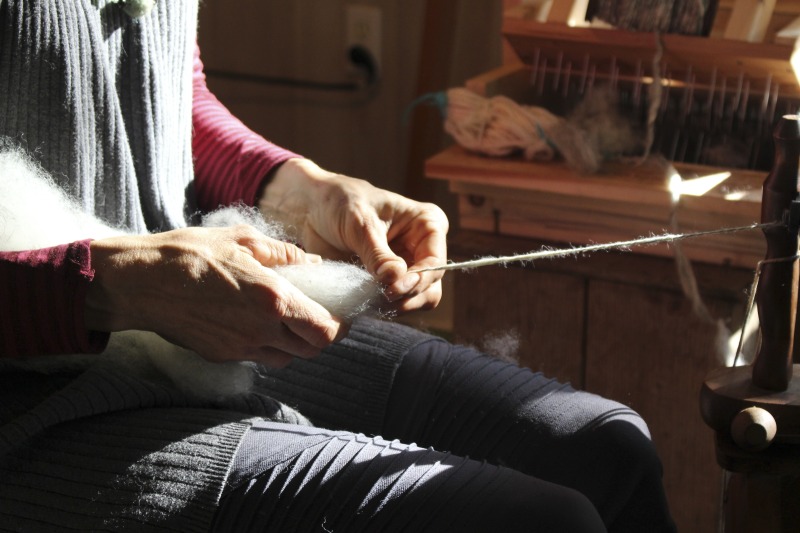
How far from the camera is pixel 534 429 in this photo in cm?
95

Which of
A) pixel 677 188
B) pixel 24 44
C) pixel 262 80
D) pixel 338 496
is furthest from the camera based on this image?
pixel 262 80

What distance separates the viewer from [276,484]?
80 centimetres

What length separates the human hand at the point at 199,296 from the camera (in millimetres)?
822

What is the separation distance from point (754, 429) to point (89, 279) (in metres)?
0.58

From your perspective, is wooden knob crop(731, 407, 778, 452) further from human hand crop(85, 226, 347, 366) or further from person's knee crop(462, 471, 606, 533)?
human hand crop(85, 226, 347, 366)

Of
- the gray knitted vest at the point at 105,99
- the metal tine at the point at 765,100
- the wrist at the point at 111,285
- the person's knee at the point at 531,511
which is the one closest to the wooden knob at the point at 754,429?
the person's knee at the point at 531,511

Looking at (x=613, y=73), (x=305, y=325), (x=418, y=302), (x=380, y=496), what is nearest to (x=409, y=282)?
(x=418, y=302)

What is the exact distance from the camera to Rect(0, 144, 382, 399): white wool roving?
0.90m

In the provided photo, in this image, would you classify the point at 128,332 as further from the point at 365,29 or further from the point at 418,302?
the point at 365,29

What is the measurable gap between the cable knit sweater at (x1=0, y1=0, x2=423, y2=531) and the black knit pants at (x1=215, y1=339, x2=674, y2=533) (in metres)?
0.03

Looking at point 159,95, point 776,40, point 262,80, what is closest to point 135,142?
point 159,95

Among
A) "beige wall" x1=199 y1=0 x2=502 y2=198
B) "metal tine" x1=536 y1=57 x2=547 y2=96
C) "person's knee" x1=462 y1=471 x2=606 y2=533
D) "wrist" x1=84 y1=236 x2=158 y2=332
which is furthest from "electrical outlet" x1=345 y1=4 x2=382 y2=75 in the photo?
"person's knee" x1=462 y1=471 x2=606 y2=533

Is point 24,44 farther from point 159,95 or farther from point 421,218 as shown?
point 421,218

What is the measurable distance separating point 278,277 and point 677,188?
0.75 meters
